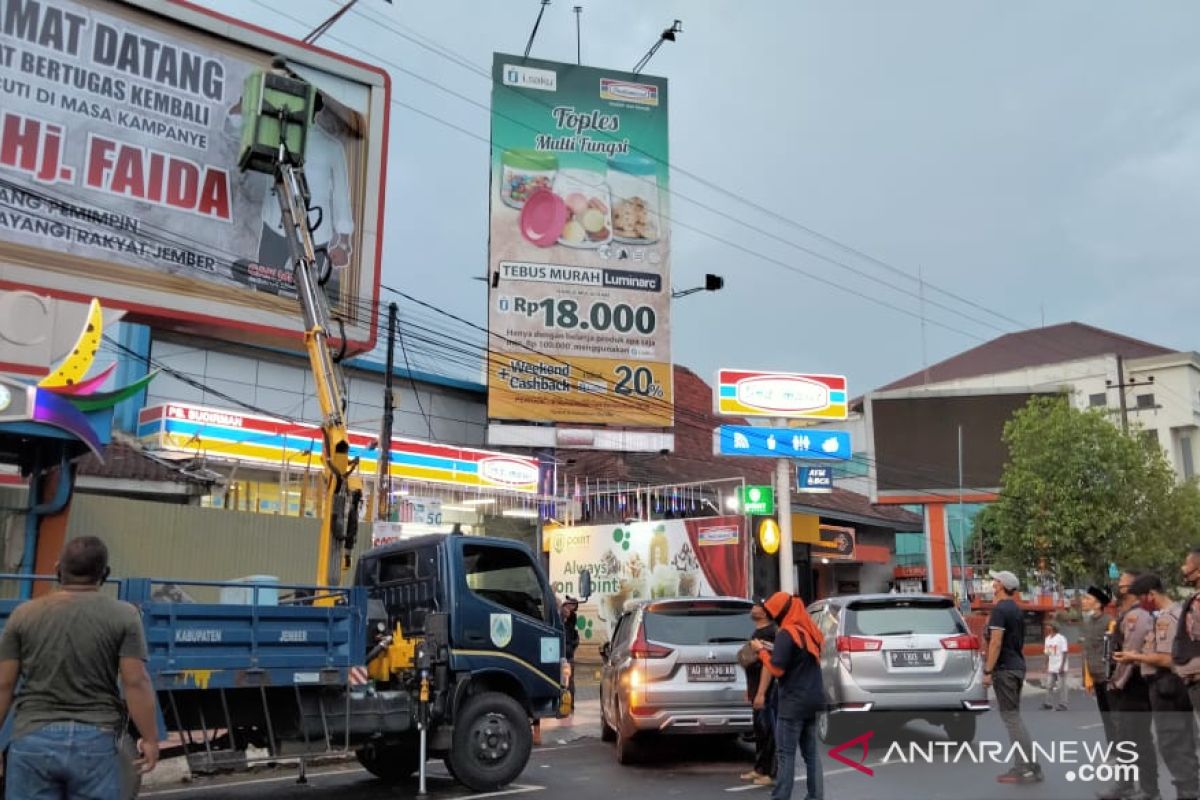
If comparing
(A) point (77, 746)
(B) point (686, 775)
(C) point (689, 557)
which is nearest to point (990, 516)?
(C) point (689, 557)

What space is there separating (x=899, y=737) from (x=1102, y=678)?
3021mm

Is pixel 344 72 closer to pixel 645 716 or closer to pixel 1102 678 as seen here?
pixel 645 716

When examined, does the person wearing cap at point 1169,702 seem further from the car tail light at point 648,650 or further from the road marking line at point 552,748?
the road marking line at point 552,748

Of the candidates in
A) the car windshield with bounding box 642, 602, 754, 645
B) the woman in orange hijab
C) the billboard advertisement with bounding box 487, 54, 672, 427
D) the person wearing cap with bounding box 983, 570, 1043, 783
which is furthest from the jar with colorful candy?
the woman in orange hijab

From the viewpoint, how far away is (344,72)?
23875 mm

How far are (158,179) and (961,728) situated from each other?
1765 centimetres

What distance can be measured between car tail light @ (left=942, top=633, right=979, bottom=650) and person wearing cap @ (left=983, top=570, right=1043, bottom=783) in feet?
6.66

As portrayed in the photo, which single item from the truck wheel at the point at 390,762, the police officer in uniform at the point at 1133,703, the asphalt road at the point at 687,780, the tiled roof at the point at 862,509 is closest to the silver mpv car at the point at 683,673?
the asphalt road at the point at 687,780

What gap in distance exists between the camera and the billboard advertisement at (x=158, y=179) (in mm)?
19016

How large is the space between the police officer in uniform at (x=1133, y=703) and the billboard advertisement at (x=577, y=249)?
2084cm

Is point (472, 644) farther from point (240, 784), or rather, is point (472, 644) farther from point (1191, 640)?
point (1191, 640)

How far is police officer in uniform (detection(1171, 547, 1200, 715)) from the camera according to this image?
672 cm

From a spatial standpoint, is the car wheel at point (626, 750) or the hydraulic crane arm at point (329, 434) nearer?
the car wheel at point (626, 750)

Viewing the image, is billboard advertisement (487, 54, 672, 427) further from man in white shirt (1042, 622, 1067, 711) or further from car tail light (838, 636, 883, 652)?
car tail light (838, 636, 883, 652)
